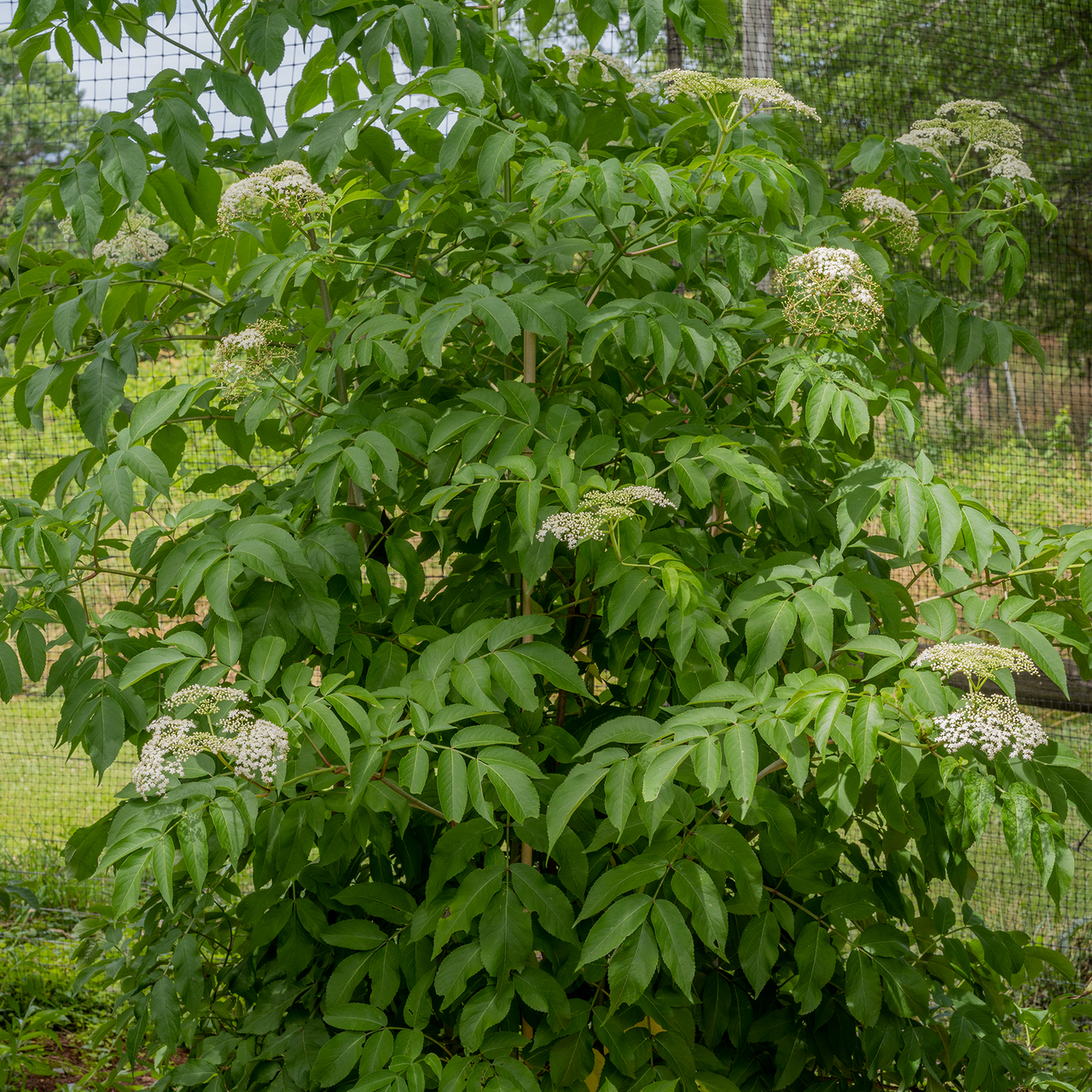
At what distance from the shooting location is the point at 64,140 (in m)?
4.71

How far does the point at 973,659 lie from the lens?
0.93 metres

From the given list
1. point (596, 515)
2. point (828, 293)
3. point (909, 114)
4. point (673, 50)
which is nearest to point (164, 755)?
point (596, 515)

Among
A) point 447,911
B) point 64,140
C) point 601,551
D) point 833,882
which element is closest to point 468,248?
point 601,551

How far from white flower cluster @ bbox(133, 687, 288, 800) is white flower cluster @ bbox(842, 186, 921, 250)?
109 cm

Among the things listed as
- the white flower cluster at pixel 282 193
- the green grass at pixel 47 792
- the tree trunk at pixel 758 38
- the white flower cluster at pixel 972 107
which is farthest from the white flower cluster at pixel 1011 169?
the green grass at pixel 47 792

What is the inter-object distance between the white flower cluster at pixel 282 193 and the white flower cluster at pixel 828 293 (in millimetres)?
587

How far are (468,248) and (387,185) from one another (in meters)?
0.19

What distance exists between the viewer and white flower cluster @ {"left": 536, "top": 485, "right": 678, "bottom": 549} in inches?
41.1

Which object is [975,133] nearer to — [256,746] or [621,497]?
[621,497]

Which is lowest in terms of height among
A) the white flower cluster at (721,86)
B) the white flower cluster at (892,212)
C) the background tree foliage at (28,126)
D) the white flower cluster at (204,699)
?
the white flower cluster at (204,699)

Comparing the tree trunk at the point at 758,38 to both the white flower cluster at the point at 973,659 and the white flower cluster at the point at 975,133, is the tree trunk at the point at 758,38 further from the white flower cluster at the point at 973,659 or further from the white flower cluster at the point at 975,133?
the white flower cluster at the point at 973,659

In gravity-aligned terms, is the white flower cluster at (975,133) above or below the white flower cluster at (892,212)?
above

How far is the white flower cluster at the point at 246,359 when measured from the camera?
1275 mm

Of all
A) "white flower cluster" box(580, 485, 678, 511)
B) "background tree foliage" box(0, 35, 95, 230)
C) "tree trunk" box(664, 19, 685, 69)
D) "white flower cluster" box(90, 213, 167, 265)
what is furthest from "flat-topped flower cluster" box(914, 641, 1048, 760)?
"background tree foliage" box(0, 35, 95, 230)
